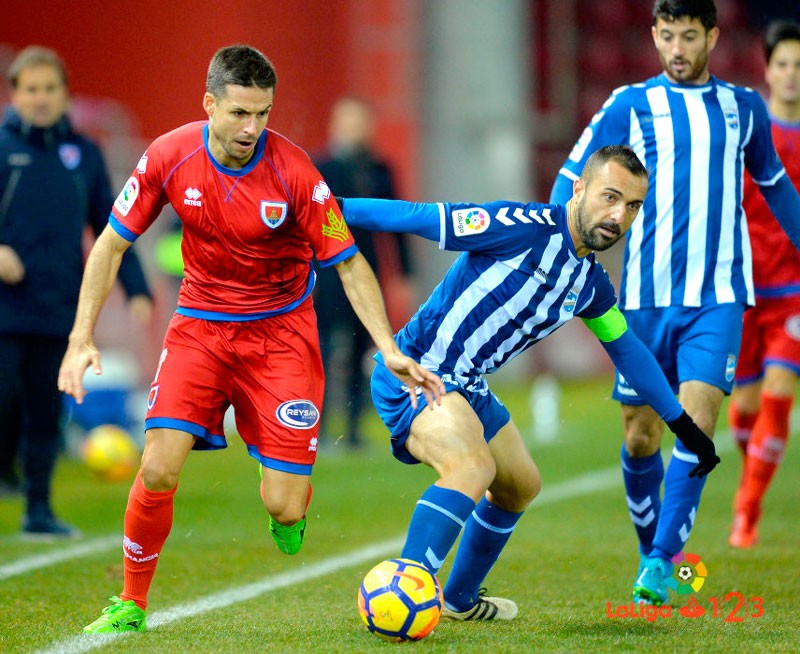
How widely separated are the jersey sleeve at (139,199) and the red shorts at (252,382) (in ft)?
1.53

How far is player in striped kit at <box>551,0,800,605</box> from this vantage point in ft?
18.8

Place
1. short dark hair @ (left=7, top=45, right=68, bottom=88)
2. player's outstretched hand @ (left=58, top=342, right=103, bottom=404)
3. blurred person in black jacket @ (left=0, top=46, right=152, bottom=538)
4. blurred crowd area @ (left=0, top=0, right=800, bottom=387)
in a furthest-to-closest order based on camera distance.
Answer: blurred crowd area @ (left=0, top=0, right=800, bottom=387)
blurred person in black jacket @ (left=0, top=46, right=152, bottom=538)
short dark hair @ (left=7, top=45, right=68, bottom=88)
player's outstretched hand @ (left=58, top=342, right=103, bottom=404)

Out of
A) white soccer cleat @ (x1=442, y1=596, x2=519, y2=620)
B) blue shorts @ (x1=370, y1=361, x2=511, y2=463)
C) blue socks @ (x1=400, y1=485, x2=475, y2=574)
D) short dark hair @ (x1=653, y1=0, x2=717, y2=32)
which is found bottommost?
white soccer cleat @ (x1=442, y1=596, x2=519, y2=620)

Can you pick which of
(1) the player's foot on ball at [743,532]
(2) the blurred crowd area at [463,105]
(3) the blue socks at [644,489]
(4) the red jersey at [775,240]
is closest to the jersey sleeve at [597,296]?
(3) the blue socks at [644,489]

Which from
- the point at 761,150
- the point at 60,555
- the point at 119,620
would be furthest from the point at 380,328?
the point at 60,555

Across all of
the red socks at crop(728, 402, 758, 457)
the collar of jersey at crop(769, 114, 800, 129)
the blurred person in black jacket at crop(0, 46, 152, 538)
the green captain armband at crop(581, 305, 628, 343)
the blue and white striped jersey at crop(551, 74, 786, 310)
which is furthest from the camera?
the red socks at crop(728, 402, 758, 457)

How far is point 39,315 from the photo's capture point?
23.9 feet

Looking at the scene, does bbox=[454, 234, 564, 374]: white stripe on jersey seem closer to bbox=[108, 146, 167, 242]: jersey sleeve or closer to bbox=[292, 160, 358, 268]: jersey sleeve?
bbox=[292, 160, 358, 268]: jersey sleeve

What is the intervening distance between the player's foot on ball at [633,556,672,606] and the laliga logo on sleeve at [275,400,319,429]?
1422mm

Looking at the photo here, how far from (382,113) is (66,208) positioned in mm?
11325

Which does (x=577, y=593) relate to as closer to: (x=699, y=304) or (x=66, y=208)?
(x=699, y=304)

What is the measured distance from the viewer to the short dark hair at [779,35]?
23.5ft

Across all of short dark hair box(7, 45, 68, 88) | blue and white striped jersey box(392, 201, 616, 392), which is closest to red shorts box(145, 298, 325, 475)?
blue and white striped jersey box(392, 201, 616, 392)

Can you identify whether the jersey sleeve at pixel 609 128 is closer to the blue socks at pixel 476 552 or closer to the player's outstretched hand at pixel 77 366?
the blue socks at pixel 476 552
